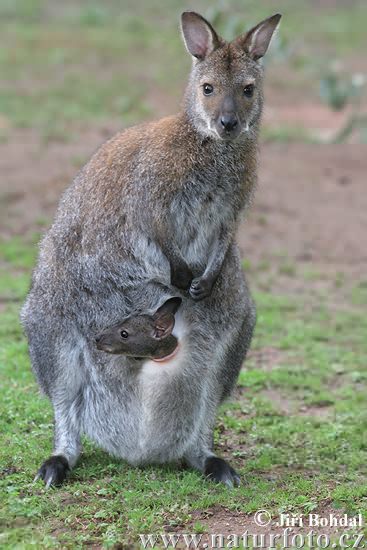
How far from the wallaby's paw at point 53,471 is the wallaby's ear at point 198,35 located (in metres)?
2.21

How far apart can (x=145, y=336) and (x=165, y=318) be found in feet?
0.45

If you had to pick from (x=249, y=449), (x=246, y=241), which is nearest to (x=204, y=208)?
(x=249, y=449)

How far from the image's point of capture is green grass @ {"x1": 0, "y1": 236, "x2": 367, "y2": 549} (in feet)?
16.1

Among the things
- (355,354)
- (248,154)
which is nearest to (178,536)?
(248,154)

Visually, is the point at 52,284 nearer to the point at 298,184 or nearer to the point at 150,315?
the point at 150,315

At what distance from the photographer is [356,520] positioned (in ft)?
15.8

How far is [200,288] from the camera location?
534cm

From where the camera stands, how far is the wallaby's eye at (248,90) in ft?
17.7

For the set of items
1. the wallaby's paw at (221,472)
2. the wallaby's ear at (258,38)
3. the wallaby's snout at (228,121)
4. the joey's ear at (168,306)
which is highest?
the wallaby's ear at (258,38)

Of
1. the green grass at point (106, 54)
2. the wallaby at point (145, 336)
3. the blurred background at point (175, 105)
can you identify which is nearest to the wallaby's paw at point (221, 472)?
the wallaby at point (145, 336)

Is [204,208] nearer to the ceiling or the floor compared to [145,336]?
nearer to the ceiling

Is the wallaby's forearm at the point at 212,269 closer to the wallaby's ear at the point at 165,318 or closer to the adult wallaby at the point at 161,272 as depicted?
the adult wallaby at the point at 161,272

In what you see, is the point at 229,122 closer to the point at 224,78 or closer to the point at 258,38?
the point at 224,78

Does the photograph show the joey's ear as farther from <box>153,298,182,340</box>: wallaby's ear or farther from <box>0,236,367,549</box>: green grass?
<box>0,236,367,549</box>: green grass
